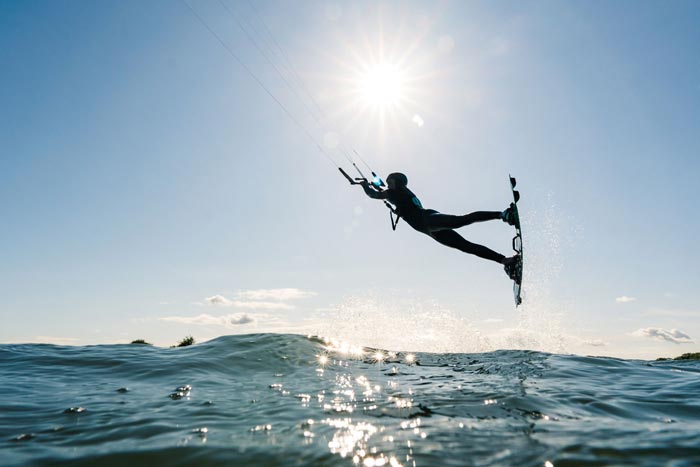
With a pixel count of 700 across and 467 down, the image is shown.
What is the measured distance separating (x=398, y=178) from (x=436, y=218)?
1.96 m

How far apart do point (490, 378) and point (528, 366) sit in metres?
2.45

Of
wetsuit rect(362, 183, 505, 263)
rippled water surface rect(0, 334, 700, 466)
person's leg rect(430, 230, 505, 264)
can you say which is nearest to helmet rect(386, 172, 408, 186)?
wetsuit rect(362, 183, 505, 263)

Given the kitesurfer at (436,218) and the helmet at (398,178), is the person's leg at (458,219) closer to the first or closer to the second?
the kitesurfer at (436,218)

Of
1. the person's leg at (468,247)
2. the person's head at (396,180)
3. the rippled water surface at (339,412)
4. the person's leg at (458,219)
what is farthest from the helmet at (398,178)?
the rippled water surface at (339,412)

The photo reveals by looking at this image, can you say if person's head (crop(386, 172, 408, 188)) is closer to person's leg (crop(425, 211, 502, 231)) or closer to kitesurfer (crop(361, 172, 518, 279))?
kitesurfer (crop(361, 172, 518, 279))

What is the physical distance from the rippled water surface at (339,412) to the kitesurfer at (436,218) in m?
3.10

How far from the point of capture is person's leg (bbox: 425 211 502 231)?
36.5 ft

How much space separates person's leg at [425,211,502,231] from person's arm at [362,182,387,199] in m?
1.88

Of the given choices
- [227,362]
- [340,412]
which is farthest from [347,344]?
[340,412]

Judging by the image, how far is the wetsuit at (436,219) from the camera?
36.9 feet

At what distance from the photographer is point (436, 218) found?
37.9ft

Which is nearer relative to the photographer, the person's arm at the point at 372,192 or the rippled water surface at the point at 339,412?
the rippled water surface at the point at 339,412

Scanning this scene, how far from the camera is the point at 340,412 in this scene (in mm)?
5879

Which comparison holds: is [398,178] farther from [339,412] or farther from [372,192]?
[339,412]
